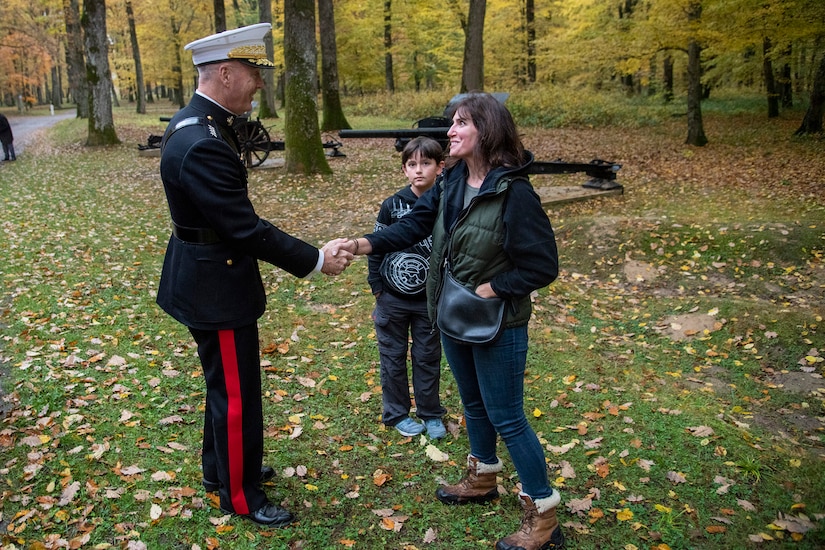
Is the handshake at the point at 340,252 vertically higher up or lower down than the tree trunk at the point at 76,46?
lower down

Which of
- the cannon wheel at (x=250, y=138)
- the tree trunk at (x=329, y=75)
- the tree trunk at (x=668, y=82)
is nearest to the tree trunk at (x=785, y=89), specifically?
the tree trunk at (x=668, y=82)

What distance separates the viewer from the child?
3.88 m

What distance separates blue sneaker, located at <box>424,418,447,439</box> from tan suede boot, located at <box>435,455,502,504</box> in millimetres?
680

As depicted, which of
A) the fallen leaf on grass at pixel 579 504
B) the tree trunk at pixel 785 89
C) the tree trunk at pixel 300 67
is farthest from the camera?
the tree trunk at pixel 785 89

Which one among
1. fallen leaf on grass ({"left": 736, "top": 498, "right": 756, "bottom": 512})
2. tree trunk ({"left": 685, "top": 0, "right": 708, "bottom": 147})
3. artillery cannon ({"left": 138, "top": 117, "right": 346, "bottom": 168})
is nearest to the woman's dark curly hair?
fallen leaf on grass ({"left": 736, "top": 498, "right": 756, "bottom": 512})

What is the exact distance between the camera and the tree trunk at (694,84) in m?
15.3

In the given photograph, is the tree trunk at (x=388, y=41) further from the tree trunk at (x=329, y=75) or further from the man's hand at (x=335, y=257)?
the man's hand at (x=335, y=257)

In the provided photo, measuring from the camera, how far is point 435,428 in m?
4.27

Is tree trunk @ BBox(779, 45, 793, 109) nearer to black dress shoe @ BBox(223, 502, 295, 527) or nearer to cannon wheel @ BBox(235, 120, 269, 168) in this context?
cannon wheel @ BBox(235, 120, 269, 168)

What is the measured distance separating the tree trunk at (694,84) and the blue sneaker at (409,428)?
1436 cm

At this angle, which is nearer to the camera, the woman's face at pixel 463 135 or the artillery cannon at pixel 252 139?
the woman's face at pixel 463 135

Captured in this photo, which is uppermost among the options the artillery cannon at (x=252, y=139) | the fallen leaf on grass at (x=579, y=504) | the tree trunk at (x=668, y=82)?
the tree trunk at (x=668, y=82)

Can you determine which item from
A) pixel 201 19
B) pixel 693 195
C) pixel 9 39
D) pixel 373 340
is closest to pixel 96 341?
pixel 373 340

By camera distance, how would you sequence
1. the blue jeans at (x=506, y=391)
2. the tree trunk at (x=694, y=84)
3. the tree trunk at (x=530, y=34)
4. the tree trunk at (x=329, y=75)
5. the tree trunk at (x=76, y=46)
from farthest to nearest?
the tree trunk at (x=530, y=34) < the tree trunk at (x=76, y=46) < the tree trunk at (x=329, y=75) < the tree trunk at (x=694, y=84) < the blue jeans at (x=506, y=391)
